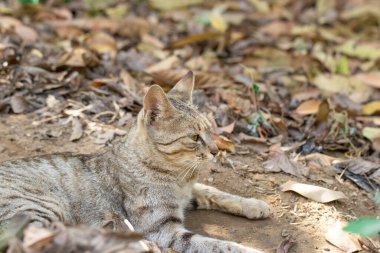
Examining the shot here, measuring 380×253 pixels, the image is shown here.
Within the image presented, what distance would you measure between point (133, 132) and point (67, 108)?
1829 millimetres

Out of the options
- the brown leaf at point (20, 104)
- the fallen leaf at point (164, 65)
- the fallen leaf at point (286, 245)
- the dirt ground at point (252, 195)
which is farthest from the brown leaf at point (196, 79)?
the fallen leaf at point (286, 245)

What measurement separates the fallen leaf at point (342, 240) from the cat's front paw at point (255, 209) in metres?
0.59

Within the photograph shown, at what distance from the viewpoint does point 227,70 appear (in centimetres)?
877

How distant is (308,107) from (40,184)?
3801 mm

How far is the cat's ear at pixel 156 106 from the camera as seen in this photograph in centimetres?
491

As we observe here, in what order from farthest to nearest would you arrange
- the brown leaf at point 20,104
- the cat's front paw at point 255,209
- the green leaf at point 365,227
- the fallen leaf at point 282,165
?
the brown leaf at point 20,104
the fallen leaf at point 282,165
the cat's front paw at point 255,209
the green leaf at point 365,227

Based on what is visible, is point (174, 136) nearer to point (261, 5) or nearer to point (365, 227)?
point (365, 227)

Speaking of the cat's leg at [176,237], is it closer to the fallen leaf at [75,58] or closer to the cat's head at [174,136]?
the cat's head at [174,136]

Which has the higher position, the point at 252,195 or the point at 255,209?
the point at 255,209

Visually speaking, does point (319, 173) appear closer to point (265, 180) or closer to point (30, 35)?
point (265, 180)

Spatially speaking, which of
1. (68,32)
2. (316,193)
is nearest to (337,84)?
(316,193)

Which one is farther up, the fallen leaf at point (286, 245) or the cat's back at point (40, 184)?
the cat's back at point (40, 184)

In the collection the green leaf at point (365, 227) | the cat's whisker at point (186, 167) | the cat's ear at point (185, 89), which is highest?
the green leaf at point (365, 227)

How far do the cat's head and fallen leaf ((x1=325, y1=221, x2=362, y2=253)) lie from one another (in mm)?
1244
